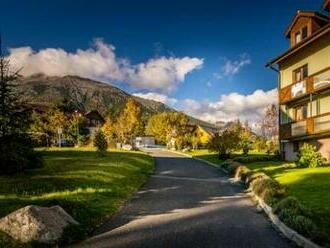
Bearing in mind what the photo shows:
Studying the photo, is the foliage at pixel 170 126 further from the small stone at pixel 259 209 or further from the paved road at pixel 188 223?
the small stone at pixel 259 209

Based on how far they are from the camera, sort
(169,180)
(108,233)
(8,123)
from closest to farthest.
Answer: (108,233) < (8,123) < (169,180)

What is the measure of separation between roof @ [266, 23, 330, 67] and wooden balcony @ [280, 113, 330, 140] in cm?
622

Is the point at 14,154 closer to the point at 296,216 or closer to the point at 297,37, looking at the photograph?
the point at 296,216

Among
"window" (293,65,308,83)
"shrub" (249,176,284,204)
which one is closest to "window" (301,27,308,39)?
"window" (293,65,308,83)

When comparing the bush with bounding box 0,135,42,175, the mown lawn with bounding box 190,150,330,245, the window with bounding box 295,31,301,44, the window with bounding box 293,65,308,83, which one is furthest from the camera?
the window with bounding box 295,31,301,44

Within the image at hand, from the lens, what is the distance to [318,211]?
14148mm

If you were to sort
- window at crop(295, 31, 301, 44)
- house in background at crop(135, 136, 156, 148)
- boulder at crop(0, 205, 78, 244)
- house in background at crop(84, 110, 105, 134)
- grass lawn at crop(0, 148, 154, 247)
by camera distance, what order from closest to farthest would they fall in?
boulder at crop(0, 205, 78, 244)
grass lawn at crop(0, 148, 154, 247)
window at crop(295, 31, 301, 44)
house in background at crop(84, 110, 105, 134)
house in background at crop(135, 136, 156, 148)

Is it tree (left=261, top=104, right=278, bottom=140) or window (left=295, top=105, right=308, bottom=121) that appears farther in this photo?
tree (left=261, top=104, right=278, bottom=140)

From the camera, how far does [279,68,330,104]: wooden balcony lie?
3313 cm

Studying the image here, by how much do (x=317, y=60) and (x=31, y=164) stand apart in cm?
2393

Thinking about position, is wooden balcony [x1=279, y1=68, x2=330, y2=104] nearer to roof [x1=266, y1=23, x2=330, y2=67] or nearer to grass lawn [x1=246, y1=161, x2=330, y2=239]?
roof [x1=266, y1=23, x2=330, y2=67]

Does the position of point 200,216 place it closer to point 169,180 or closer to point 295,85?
point 169,180

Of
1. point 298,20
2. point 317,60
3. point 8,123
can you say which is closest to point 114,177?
point 8,123

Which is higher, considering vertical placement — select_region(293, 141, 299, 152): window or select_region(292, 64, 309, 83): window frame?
select_region(292, 64, 309, 83): window frame
